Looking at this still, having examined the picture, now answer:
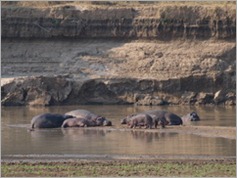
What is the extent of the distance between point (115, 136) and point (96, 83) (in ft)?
48.4

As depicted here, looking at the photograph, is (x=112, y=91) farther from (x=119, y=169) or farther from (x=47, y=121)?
(x=119, y=169)

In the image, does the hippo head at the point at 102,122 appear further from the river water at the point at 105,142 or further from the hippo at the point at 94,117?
the river water at the point at 105,142

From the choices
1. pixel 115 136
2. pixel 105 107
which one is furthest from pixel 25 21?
pixel 115 136

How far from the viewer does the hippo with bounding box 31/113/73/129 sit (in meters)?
27.7

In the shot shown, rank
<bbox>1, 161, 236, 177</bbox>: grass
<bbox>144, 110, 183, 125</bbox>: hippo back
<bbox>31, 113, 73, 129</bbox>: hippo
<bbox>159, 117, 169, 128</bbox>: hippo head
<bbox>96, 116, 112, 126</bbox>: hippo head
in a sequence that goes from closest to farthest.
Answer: <bbox>1, 161, 236, 177</bbox>: grass → <bbox>31, 113, 73, 129</bbox>: hippo → <bbox>159, 117, 169, 128</bbox>: hippo head → <bbox>96, 116, 112, 126</bbox>: hippo head → <bbox>144, 110, 183, 125</bbox>: hippo back

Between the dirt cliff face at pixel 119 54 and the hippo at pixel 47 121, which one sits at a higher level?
the dirt cliff face at pixel 119 54

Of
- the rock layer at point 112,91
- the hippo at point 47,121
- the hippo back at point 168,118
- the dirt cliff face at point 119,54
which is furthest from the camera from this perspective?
the dirt cliff face at point 119,54

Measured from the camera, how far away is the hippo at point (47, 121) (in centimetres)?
2767

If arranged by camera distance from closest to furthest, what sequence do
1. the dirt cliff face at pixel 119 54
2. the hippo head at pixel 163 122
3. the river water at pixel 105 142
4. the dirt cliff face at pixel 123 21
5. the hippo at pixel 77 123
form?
the river water at pixel 105 142 < the hippo head at pixel 163 122 < the hippo at pixel 77 123 < the dirt cliff face at pixel 119 54 < the dirt cliff face at pixel 123 21

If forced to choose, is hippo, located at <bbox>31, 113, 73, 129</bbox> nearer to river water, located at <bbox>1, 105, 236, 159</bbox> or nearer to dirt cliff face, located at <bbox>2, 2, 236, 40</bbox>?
river water, located at <bbox>1, 105, 236, 159</bbox>

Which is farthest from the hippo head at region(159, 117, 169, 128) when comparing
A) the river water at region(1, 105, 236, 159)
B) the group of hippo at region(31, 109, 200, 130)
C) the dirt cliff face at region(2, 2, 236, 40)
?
the dirt cliff face at region(2, 2, 236, 40)

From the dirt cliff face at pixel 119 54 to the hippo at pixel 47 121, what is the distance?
9.68 m

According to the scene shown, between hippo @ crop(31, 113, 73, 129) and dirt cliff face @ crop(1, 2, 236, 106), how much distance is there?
9.68 m

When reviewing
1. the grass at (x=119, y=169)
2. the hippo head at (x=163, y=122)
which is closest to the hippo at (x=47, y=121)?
the hippo head at (x=163, y=122)
